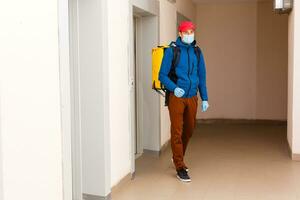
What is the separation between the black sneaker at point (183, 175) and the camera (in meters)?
4.42

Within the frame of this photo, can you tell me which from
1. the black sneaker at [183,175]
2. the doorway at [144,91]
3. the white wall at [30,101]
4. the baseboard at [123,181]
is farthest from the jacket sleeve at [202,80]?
the white wall at [30,101]

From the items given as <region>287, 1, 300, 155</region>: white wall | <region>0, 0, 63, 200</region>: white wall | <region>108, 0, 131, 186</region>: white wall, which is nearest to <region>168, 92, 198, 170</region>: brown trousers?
<region>108, 0, 131, 186</region>: white wall

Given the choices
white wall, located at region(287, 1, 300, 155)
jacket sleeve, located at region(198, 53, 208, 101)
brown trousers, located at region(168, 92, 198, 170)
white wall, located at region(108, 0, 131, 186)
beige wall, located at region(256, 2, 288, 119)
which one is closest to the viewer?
white wall, located at region(108, 0, 131, 186)

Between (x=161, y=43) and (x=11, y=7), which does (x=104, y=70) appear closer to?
(x=11, y=7)

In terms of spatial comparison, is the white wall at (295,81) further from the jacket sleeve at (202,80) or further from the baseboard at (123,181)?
the baseboard at (123,181)

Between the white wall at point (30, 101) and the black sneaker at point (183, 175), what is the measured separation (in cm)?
182

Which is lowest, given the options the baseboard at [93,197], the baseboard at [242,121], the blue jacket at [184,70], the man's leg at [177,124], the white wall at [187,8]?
Answer: the baseboard at [93,197]

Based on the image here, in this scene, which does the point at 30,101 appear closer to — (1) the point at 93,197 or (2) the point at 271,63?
(1) the point at 93,197

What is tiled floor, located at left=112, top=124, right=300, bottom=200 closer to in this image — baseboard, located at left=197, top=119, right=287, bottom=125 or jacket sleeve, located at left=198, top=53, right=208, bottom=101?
jacket sleeve, located at left=198, top=53, right=208, bottom=101

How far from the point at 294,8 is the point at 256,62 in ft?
10.9

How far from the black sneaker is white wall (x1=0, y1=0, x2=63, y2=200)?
1.82m

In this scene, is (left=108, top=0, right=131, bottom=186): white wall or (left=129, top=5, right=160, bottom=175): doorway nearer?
(left=108, top=0, right=131, bottom=186): white wall

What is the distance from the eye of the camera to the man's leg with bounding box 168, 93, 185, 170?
443 centimetres

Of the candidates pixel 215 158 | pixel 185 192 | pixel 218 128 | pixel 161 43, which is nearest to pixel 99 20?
pixel 185 192
